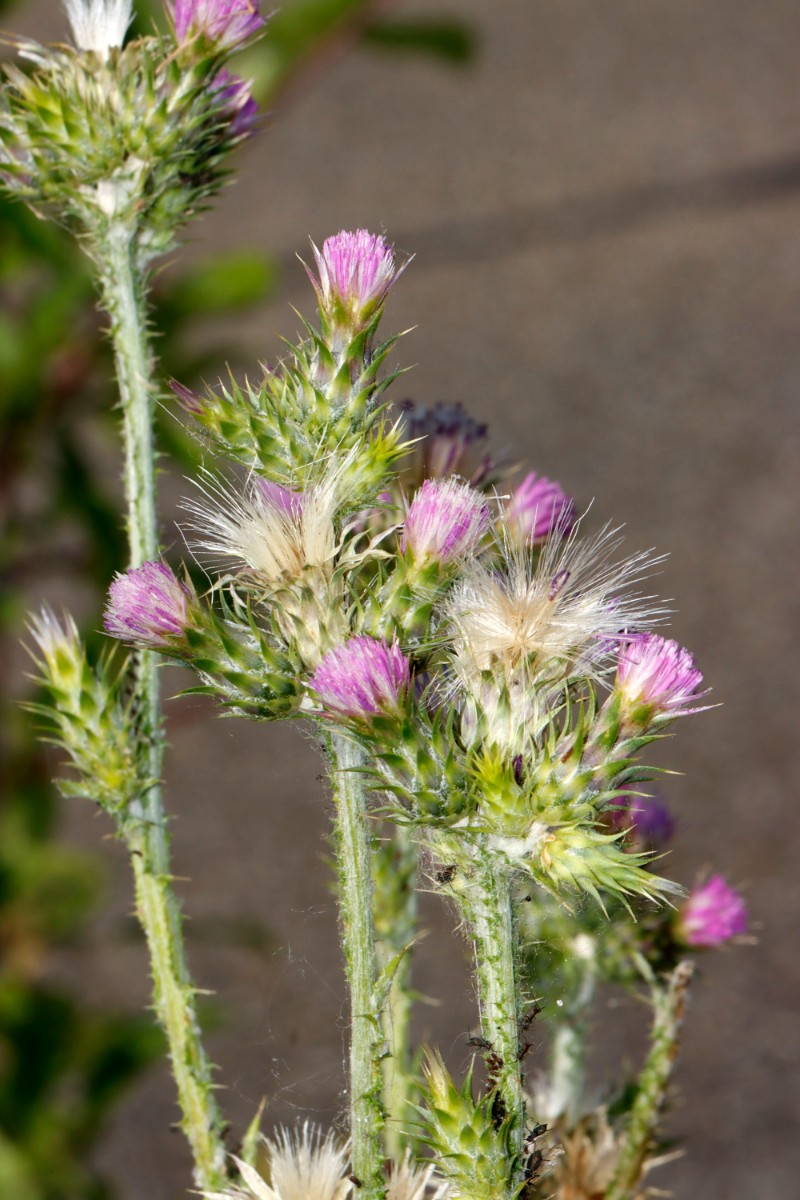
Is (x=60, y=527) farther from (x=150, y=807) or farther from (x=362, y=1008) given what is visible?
(x=362, y=1008)

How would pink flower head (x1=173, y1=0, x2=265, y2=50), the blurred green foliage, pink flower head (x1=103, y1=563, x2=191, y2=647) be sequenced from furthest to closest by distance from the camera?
1. the blurred green foliage
2. pink flower head (x1=173, y1=0, x2=265, y2=50)
3. pink flower head (x1=103, y1=563, x2=191, y2=647)

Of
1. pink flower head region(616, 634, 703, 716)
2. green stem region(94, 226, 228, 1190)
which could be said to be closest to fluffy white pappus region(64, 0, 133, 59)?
green stem region(94, 226, 228, 1190)

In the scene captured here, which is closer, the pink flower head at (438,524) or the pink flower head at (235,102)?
the pink flower head at (438,524)

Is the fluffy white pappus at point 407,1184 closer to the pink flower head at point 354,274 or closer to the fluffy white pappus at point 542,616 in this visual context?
the fluffy white pappus at point 542,616

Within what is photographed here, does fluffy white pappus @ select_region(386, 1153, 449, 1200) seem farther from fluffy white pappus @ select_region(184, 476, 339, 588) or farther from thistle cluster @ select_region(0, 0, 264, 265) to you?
thistle cluster @ select_region(0, 0, 264, 265)

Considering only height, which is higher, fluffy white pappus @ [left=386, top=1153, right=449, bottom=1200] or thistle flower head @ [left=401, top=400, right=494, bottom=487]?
thistle flower head @ [left=401, top=400, right=494, bottom=487]

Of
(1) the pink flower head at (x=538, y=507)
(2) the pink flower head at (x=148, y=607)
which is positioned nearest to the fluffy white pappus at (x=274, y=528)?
(2) the pink flower head at (x=148, y=607)

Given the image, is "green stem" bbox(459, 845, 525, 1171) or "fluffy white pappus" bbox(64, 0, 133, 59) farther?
"fluffy white pappus" bbox(64, 0, 133, 59)

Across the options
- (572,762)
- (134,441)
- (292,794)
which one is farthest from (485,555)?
(292,794)
